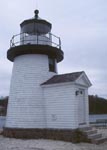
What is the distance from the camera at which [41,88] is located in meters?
13.8

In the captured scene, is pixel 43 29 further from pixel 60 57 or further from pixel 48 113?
pixel 48 113

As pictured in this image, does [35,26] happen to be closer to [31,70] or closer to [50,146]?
[31,70]

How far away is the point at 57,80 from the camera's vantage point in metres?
13.3

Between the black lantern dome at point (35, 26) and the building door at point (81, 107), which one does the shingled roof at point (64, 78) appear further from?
the black lantern dome at point (35, 26)

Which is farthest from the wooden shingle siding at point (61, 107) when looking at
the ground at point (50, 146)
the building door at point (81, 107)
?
the ground at point (50, 146)

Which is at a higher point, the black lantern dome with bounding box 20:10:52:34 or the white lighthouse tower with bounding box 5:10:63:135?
the black lantern dome with bounding box 20:10:52:34

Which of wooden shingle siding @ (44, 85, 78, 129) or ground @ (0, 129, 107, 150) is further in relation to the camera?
wooden shingle siding @ (44, 85, 78, 129)

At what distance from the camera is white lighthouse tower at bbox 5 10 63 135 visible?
1352cm

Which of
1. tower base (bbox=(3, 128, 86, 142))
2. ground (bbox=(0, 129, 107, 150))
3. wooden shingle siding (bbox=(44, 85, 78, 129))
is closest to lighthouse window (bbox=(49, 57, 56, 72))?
wooden shingle siding (bbox=(44, 85, 78, 129))

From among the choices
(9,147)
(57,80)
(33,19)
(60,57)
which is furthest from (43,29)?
→ (9,147)

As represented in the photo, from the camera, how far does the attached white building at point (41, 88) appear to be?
1262 cm

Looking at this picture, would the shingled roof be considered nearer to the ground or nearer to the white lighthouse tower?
the white lighthouse tower

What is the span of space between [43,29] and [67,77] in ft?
10.6

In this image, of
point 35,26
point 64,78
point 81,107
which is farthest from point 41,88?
point 35,26
